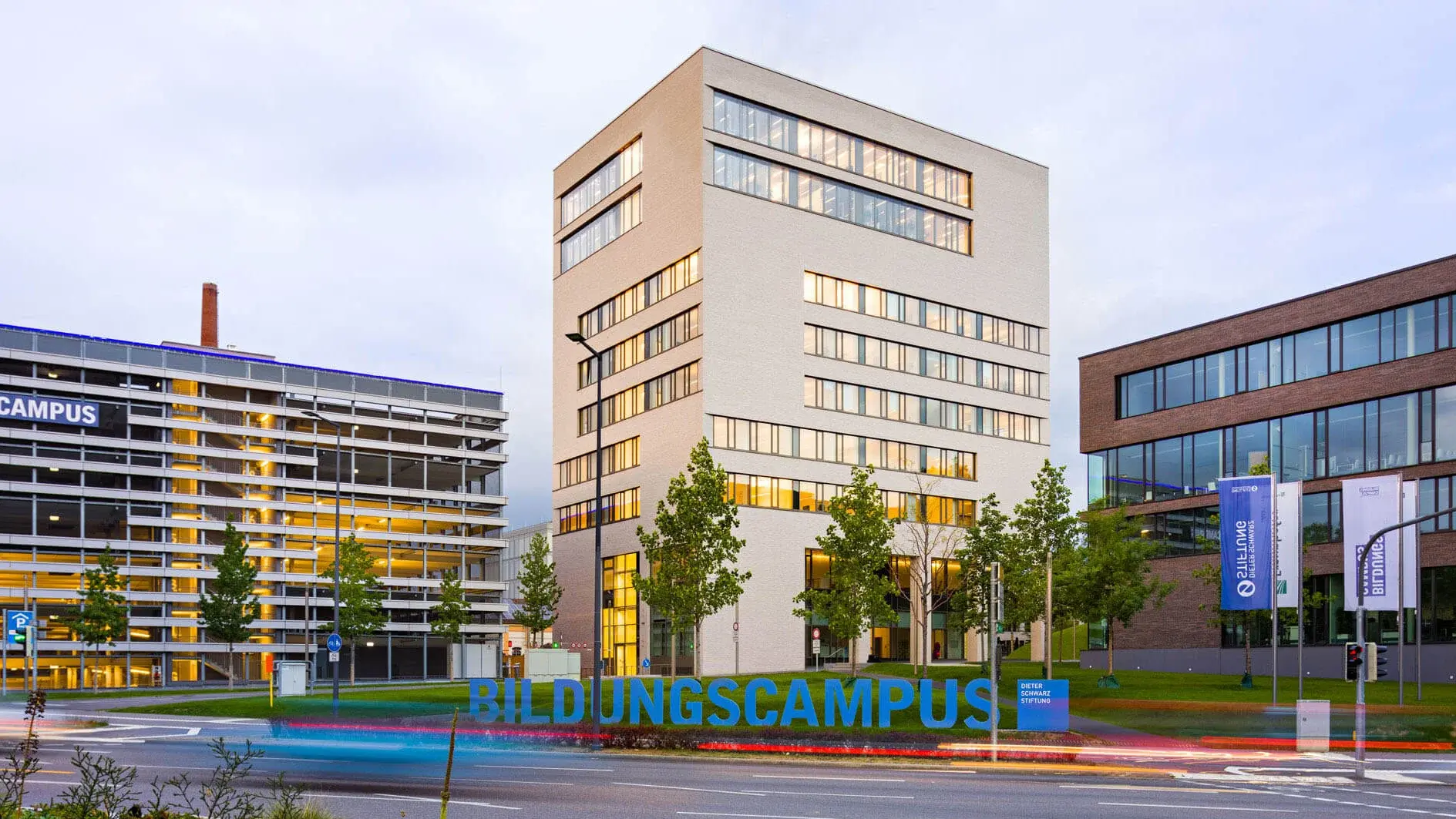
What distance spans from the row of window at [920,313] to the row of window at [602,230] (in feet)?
45.0

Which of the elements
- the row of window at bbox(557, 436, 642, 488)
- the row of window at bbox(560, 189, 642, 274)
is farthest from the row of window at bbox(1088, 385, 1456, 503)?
the row of window at bbox(560, 189, 642, 274)

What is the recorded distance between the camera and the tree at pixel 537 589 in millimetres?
84188

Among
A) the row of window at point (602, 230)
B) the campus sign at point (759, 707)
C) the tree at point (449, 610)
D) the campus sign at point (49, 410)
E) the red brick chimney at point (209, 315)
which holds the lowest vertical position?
the tree at point (449, 610)

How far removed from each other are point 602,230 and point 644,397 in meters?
14.8

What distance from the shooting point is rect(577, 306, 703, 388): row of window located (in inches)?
3019

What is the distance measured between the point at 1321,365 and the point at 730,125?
124 ft

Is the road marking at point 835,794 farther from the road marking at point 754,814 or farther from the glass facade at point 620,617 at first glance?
the glass facade at point 620,617

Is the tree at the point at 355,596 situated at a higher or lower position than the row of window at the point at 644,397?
lower

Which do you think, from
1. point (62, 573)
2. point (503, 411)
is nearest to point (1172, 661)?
point (503, 411)

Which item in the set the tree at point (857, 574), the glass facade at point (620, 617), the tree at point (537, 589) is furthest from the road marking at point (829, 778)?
the tree at point (537, 589)

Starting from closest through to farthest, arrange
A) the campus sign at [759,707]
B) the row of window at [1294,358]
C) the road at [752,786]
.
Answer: the road at [752,786]
the campus sign at [759,707]
the row of window at [1294,358]

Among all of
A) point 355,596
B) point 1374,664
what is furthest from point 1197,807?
point 355,596

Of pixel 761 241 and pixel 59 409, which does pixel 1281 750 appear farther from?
pixel 59 409

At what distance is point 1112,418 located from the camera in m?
79.1
